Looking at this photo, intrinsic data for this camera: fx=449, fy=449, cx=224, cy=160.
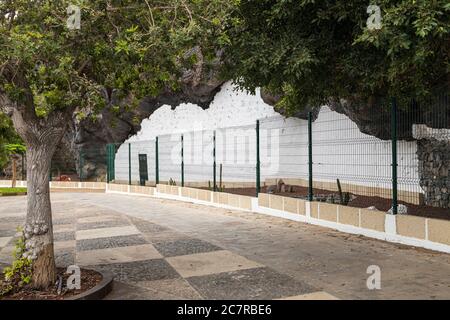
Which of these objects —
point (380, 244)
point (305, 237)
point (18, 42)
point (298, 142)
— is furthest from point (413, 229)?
point (298, 142)

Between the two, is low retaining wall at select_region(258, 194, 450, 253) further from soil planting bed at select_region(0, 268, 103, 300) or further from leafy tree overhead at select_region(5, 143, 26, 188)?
leafy tree overhead at select_region(5, 143, 26, 188)

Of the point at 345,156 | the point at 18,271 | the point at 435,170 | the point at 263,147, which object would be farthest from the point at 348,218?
the point at 263,147

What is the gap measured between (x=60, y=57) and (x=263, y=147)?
47.9ft

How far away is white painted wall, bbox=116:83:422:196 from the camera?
11.8m

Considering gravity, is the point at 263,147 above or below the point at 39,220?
above

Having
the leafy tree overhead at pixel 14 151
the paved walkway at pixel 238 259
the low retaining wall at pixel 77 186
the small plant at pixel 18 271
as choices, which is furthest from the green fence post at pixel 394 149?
the leafy tree overhead at pixel 14 151

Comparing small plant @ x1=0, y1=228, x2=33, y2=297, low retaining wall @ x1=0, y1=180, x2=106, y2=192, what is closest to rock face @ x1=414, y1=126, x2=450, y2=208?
small plant @ x1=0, y1=228, x2=33, y2=297

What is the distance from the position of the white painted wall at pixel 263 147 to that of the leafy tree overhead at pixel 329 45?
3151 mm

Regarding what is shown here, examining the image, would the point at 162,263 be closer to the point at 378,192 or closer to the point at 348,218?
the point at 348,218

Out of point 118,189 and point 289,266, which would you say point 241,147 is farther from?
point 289,266

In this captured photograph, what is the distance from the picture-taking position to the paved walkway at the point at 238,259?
5.61 metres

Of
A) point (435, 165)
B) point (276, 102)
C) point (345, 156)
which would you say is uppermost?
point (276, 102)

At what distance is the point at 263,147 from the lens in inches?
773

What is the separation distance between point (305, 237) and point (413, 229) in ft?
6.88
